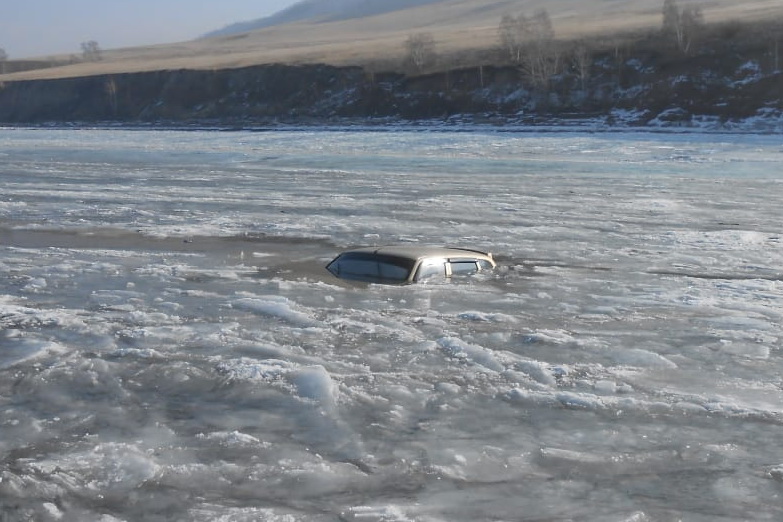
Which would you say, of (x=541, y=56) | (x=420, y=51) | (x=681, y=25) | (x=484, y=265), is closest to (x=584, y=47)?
(x=541, y=56)

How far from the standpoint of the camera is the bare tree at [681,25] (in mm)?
71250

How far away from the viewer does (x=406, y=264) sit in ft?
46.8

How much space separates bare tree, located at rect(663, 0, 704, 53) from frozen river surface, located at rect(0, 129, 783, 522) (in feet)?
170

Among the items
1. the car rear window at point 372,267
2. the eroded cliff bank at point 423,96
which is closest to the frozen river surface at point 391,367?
the car rear window at point 372,267

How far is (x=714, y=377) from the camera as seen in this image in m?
9.56

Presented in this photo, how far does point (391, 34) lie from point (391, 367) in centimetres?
12327

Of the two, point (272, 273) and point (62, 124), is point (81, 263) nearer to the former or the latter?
point (272, 273)

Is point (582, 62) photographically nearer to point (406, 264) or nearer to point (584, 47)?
point (584, 47)

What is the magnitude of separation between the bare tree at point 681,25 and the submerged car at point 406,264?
59.6m

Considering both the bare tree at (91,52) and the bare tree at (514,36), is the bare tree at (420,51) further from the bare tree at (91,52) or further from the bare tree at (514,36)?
the bare tree at (91,52)

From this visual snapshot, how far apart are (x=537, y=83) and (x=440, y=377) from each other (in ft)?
195

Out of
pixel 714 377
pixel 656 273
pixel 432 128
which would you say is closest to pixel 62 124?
pixel 432 128

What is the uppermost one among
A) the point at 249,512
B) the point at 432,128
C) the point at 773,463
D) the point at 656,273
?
the point at 249,512

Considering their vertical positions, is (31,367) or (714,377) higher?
(31,367)
